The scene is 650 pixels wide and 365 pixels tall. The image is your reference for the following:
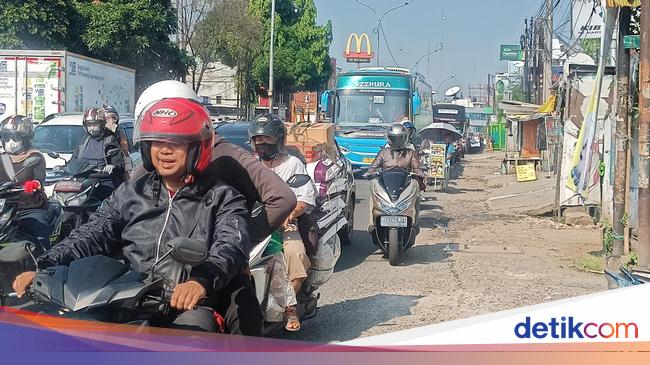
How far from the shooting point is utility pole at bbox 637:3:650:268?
7645 mm

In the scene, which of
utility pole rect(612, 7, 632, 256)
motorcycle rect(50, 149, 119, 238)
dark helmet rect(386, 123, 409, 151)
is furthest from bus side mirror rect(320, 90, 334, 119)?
motorcycle rect(50, 149, 119, 238)

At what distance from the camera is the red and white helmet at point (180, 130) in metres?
2.95

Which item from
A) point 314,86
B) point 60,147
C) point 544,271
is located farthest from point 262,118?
point 314,86

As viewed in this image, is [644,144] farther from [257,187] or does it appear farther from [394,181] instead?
[257,187]

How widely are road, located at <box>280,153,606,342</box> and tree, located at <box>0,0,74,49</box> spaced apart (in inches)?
561

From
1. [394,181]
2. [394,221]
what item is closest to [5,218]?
[394,221]

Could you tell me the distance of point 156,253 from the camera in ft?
10.1

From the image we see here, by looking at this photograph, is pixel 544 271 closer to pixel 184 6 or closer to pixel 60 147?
pixel 60 147

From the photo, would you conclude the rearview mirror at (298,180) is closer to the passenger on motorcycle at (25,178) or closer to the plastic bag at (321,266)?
the plastic bag at (321,266)

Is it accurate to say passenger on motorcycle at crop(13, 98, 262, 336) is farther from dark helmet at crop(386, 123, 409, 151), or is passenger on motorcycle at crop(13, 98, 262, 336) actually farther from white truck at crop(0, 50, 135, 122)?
white truck at crop(0, 50, 135, 122)

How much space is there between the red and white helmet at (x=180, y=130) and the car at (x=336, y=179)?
56.5 inches

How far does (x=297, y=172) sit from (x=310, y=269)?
0.77 metres

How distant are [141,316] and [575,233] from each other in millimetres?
11232

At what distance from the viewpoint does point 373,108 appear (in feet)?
81.0
